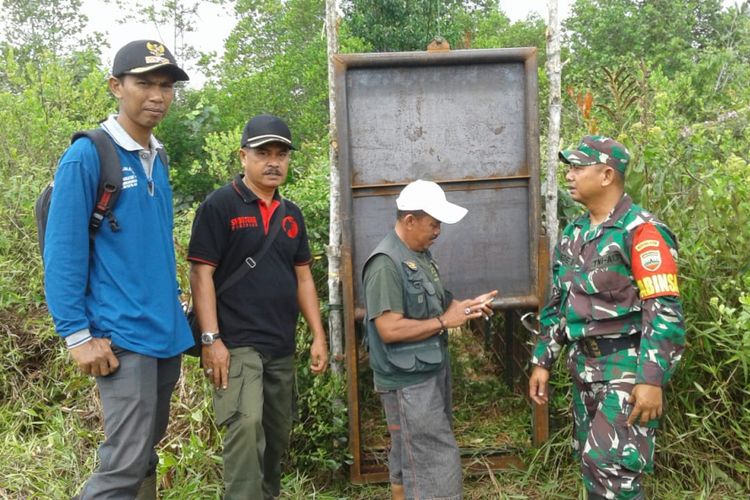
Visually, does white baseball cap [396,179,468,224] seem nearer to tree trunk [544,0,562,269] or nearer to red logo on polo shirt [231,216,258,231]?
red logo on polo shirt [231,216,258,231]

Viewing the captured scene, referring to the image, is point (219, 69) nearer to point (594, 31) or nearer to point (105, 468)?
point (594, 31)

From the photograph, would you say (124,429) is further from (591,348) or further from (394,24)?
(394,24)

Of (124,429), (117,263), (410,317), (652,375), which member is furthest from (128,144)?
(652,375)

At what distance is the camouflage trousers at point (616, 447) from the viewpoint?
8.50 ft

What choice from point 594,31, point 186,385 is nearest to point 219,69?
point 594,31

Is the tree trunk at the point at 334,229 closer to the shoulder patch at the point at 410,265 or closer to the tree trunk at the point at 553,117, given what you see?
the shoulder patch at the point at 410,265

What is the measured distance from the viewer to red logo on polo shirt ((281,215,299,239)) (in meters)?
3.07

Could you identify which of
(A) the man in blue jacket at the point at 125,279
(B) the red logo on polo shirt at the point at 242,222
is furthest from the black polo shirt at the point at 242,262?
(A) the man in blue jacket at the point at 125,279

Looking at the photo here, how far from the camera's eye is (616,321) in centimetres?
266

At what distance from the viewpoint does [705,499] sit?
317 cm

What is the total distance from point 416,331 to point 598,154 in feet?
3.38

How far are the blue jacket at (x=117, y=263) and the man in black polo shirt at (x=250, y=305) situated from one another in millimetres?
219

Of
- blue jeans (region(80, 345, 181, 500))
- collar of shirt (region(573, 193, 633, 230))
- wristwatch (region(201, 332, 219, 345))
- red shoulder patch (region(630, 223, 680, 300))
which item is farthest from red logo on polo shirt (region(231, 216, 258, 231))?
red shoulder patch (region(630, 223, 680, 300))

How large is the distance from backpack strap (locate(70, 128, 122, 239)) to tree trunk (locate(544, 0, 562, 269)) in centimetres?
216
